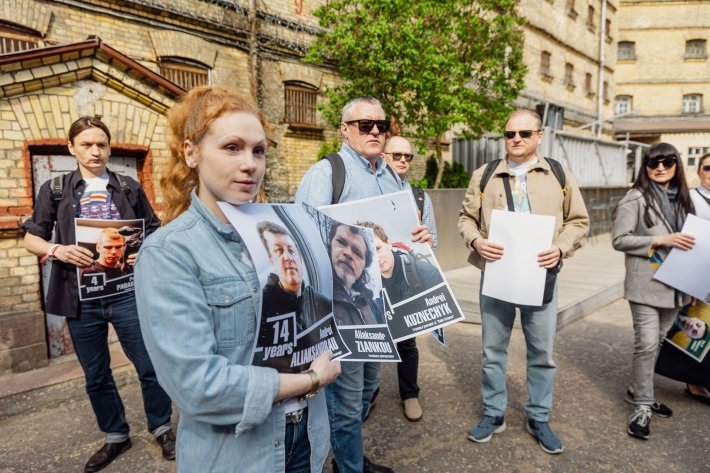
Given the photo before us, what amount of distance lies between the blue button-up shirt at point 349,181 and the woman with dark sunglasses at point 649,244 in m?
1.89

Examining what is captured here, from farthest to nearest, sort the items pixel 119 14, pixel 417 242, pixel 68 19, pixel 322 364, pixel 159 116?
pixel 119 14 < pixel 68 19 < pixel 159 116 < pixel 417 242 < pixel 322 364

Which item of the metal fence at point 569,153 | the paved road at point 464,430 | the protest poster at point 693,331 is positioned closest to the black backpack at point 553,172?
the protest poster at point 693,331

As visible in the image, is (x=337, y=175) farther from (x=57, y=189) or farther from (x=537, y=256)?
(x=57, y=189)

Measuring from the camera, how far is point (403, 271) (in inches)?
88.6

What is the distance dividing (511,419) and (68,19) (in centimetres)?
790

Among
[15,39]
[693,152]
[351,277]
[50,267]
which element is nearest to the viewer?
[351,277]

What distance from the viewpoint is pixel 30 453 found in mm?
3186

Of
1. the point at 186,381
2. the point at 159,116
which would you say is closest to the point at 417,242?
the point at 186,381

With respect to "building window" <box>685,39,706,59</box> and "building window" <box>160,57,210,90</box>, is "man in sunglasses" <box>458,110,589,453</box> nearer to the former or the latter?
"building window" <box>160,57,210,90</box>

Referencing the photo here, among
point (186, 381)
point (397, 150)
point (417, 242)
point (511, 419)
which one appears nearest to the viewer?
point (186, 381)

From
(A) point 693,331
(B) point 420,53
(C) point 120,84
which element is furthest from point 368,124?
(B) point 420,53

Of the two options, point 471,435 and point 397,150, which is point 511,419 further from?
point 397,150

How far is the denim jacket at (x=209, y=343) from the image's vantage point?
46.4 inches

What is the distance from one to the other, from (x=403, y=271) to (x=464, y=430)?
5.81ft
